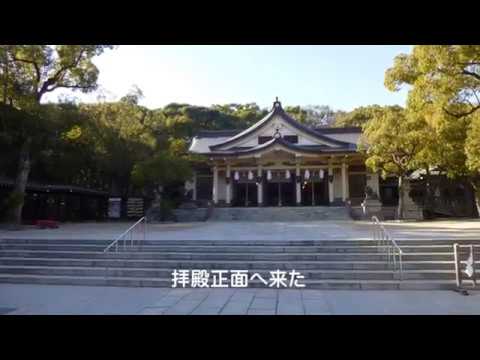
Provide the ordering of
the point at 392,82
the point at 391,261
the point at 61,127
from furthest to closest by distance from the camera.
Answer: the point at 61,127 < the point at 392,82 < the point at 391,261

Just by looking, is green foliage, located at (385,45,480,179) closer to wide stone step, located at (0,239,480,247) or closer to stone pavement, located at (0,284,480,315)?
wide stone step, located at (0,239,480,247)

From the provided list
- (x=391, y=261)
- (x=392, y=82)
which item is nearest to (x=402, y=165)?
(x=392, y=82)

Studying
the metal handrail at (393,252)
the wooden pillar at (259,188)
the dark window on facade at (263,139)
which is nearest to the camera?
the metal handrail at (393,252)

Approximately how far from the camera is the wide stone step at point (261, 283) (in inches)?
263

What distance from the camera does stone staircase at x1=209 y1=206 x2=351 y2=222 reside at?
67.0 feet

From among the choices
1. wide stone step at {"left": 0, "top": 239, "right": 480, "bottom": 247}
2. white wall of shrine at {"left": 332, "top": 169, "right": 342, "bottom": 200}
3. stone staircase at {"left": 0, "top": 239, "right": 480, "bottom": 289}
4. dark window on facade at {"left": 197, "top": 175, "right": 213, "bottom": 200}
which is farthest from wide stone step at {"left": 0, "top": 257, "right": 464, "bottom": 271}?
dark window on facade at {"left": 197, "top": 175, "right": 213, "bottom": 200}

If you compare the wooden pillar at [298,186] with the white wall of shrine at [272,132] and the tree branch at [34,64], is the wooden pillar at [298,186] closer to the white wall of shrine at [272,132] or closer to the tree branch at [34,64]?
the white wall of shrine at [272,132]

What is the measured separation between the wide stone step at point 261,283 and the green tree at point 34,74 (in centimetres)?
880

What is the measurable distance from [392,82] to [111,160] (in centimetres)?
1630

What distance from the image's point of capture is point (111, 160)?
21719mm

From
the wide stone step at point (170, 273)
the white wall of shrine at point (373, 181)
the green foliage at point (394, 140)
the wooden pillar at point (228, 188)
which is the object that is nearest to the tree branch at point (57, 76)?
the wide stone step at point (170, 273)

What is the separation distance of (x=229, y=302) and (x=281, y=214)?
1522 cm

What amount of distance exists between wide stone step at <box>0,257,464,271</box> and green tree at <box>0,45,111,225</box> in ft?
26.5
